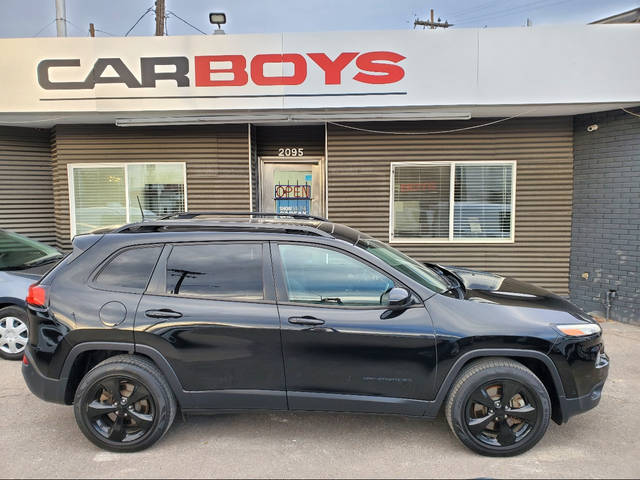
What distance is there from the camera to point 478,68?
610cm

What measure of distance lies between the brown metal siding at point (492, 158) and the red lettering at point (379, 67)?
0.99m

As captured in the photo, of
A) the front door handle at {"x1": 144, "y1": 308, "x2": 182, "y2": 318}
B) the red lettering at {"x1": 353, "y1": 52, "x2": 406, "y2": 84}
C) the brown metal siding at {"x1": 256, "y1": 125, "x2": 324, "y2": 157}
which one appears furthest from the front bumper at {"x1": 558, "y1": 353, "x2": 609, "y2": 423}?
the brown metal siding at {"x1": 256, "y1": 125, "x2": 324, "y2": 157}

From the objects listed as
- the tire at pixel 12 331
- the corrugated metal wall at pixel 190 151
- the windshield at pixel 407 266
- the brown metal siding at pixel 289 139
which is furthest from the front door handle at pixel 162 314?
the brown metal siding at pixel 289 139

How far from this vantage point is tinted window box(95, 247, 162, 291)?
10.3ft

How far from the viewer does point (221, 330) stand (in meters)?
2.99

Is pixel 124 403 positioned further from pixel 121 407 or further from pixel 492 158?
pixel 492 158

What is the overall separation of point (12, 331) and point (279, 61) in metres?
4.93

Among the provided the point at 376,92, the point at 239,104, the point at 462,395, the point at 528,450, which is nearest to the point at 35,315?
the point at 462,395

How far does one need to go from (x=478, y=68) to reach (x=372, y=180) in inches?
91.8

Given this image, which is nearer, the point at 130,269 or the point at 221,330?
the point at 221,330

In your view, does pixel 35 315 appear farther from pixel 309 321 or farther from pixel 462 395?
pixel 462 395

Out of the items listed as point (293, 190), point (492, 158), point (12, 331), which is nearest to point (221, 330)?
point (12, 331)

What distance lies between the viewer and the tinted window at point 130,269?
3.13 m

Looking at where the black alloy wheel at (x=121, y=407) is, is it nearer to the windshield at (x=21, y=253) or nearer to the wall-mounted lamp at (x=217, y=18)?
the windshield at (x=21, y=253)
